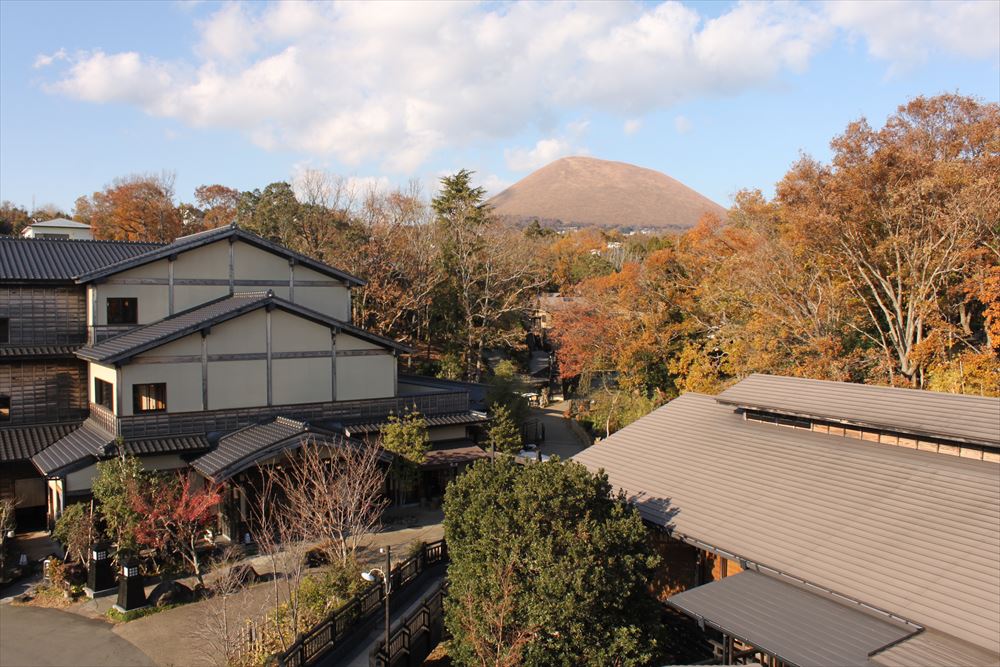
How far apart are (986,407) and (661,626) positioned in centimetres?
812

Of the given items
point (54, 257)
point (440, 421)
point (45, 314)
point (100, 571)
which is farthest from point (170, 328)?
point (440, 421)

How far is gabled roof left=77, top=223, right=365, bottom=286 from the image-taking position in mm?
23156

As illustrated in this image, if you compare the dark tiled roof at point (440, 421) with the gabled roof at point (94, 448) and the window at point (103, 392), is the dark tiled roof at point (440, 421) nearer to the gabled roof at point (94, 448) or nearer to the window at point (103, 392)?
the gabled roof at point (94, 448)

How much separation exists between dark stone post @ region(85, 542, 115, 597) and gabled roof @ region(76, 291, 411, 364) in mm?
5597

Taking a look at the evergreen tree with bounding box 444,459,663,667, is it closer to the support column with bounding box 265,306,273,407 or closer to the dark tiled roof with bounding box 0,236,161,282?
the support column with bounding box 265,306,273,407

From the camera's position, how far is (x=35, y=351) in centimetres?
2314

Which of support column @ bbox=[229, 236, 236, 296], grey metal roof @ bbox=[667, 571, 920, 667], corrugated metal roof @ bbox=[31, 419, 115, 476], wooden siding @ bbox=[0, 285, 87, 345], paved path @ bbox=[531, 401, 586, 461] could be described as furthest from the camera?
paved path @ bbox=[531, 401, 586, 461]

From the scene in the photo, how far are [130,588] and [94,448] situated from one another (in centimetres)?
605

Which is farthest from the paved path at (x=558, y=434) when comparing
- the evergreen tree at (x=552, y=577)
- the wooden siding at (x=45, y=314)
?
the wooden siding at (x=45, y=314)

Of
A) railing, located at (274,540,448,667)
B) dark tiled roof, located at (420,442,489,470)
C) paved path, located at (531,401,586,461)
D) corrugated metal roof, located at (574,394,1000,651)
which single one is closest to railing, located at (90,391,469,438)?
dark tiled roof, located at (420,442,489,470)

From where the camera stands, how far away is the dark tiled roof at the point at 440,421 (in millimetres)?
23047

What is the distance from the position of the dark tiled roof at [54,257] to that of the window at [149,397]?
5.53m

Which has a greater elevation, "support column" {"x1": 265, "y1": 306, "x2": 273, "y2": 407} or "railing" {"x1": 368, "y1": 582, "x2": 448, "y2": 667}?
"support column" {"x1": 265, "y1": 306, "x2": 273, "y2": 407}

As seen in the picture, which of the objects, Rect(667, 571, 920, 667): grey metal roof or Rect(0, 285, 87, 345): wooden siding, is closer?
Rect(667, 571, 920, 667): grey metal roof
